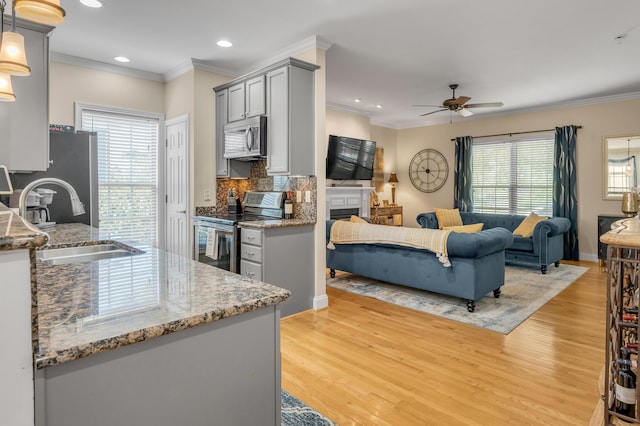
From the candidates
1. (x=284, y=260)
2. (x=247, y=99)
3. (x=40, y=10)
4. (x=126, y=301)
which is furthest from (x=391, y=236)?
(x=40, y=10)

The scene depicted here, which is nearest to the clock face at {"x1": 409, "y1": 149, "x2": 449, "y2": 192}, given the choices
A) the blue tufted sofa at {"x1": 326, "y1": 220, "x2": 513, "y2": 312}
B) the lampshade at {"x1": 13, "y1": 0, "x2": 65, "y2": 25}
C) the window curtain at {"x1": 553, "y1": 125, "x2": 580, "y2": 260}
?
the window curtain at {"x1": 553, "y1": 125, "x2": 580, "y2": 260}

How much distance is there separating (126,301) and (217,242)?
297 cm

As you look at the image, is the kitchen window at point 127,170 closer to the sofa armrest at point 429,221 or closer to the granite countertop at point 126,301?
the granite countertop at point 126,301

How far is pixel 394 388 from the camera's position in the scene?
2.38 m

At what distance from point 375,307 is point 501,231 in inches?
64.8

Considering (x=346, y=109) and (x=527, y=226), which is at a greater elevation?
(x=346, y=109)

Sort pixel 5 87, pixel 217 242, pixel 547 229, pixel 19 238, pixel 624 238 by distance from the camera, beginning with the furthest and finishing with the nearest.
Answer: pixel 547 229, pixel 217 242, pixel 5 87, pixel 624 238, pixel 19 238

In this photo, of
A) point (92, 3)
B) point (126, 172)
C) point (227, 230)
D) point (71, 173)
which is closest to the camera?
point (92, 3)

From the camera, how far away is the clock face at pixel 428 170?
825 cm

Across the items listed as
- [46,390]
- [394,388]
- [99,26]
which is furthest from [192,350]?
[99,26]

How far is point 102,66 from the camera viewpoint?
4.54m

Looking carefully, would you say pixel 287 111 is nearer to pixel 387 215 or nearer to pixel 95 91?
pixel 95 91

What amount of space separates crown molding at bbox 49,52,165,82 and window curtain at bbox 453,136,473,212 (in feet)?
18.9

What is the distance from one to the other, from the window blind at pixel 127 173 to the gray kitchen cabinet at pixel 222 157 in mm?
940
